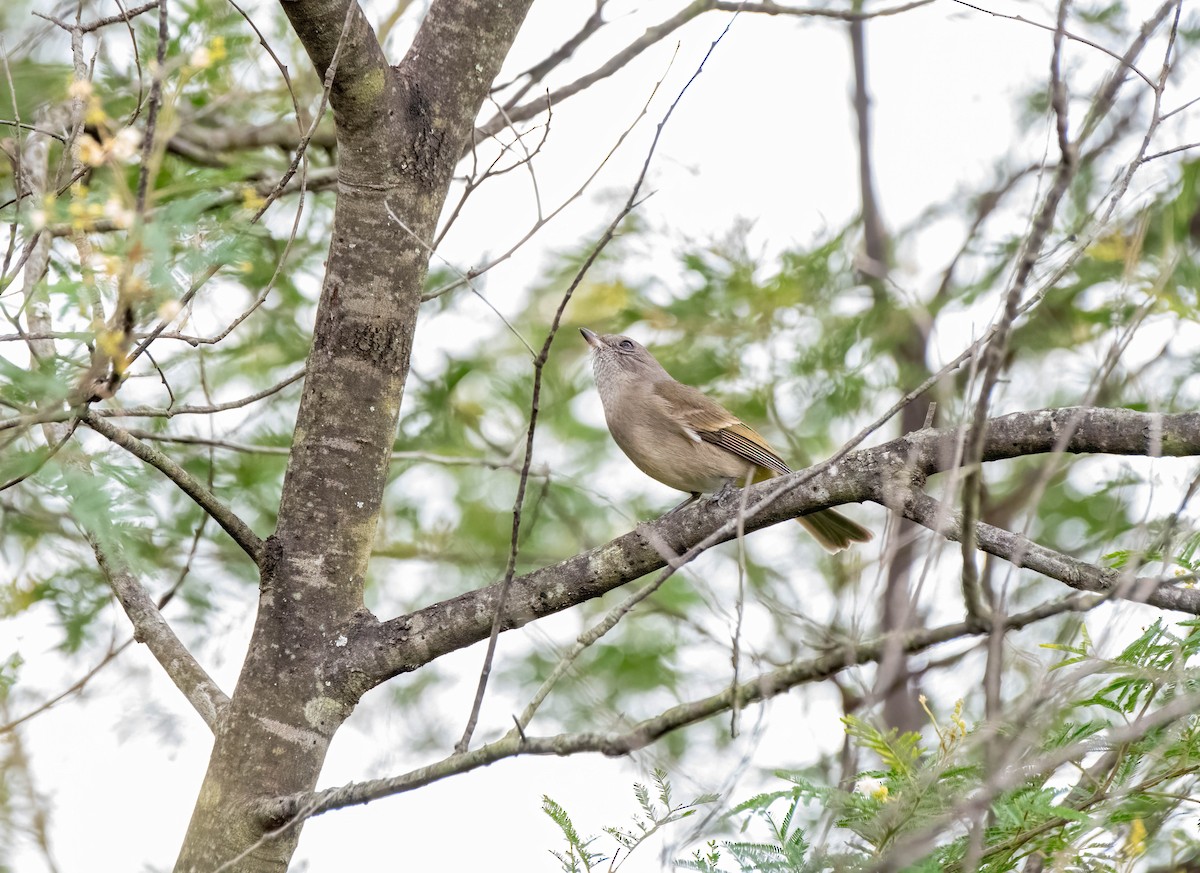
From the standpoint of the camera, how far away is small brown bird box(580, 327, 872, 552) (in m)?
5.81

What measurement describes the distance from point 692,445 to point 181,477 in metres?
3.26

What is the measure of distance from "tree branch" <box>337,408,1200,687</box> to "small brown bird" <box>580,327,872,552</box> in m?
2.32

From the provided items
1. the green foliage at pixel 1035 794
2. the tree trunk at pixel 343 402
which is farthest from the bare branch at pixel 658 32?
the green foliage at pixel 1035 794

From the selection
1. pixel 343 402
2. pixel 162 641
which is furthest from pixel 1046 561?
pixel 162 641

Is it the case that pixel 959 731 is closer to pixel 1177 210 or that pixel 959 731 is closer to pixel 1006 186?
pixel 1177 210

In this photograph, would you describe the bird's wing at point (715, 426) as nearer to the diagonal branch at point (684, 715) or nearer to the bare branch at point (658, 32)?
the bare branch at point (658, 32)

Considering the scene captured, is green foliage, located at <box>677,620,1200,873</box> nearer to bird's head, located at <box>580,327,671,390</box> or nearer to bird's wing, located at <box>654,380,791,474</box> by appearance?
bird's wing, located at <box>654,380,791,474</box>

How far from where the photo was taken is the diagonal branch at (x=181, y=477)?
2.64m

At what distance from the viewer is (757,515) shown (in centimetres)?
313

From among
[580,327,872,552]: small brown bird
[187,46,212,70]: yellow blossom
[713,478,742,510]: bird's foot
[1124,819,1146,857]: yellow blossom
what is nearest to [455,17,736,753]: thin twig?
[187,46,212,70]: yellow blossom

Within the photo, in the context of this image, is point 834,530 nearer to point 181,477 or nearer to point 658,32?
point 658,32

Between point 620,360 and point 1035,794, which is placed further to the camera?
point 620,360

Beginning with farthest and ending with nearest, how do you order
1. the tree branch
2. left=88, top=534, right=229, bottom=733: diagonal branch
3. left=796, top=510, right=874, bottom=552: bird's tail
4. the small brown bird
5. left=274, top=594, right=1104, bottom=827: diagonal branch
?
1. the small brown bird
2. left=796, top=510, right=874, bottom=552: bird's tail
3. left=88, top=534, right=229, bottom=733: diagonal branch
4. the tree branch
5. left=274, top=594, right=1104, bottom=827: diagonal branch

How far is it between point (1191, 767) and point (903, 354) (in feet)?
16.6
